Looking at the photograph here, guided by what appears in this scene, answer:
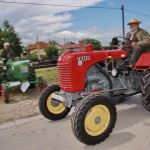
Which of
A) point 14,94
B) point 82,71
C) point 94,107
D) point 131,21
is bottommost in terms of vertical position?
point 14,94

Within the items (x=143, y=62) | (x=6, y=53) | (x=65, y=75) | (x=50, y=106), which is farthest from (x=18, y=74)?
(x=143, y=62)

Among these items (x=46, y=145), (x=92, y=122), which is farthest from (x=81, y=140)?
(x=46, y=145)

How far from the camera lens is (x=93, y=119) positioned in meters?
4.45

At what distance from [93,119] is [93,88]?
1.04 m

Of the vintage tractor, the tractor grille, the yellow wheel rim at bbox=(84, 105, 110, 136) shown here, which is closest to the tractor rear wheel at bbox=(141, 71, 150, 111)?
the yellow wheel rim at bbox=(84, 105, 110, 136)

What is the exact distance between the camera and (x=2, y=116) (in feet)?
21.5

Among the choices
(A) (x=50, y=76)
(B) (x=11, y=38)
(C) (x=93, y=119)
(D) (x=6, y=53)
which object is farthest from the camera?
(B) (x=11, y=38)

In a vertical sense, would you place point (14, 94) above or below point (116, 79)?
below

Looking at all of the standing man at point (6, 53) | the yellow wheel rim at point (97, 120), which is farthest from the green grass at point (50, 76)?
the yellow wheel rim at point (97, 120)

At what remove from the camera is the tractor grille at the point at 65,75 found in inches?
199

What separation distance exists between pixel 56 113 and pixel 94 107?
1621 mm

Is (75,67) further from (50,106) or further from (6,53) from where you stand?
(6,53)

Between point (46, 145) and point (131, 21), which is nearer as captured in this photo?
point (46, 145)

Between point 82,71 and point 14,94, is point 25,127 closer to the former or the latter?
point 82,71
